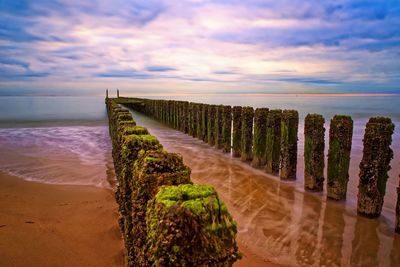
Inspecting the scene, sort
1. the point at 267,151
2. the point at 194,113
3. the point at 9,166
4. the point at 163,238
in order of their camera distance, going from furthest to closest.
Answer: the point at 194,113, the point at 9,166, the point at 267,151, the point at 163,238

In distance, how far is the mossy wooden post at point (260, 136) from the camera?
261 inches

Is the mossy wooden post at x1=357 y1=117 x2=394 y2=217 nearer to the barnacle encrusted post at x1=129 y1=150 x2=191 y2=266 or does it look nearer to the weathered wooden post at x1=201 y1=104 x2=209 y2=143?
the barnacle encrusted post at x1=129 y1=150 x2=191 y2=266

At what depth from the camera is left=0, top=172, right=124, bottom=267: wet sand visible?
10.8 feet

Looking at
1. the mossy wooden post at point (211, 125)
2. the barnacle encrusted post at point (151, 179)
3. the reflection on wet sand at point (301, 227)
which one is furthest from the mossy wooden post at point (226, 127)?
the barnacle encrusted post at point (151, 179)

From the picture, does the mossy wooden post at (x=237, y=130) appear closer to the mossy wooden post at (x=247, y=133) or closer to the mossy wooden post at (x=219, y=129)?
the mossy wooden post at (x=247, y=133)

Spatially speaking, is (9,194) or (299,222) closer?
(299,222)

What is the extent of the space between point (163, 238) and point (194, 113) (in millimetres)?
10999

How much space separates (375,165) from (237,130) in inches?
165

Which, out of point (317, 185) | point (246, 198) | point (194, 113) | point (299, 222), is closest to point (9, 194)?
point (246, 198)

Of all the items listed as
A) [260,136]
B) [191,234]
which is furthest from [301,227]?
[191,234]

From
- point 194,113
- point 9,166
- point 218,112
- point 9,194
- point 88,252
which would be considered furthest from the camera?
point 194,113

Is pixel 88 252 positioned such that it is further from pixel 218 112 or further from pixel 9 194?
pixel 218 112

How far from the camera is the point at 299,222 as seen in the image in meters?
4.26

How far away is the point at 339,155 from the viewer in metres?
4.71
